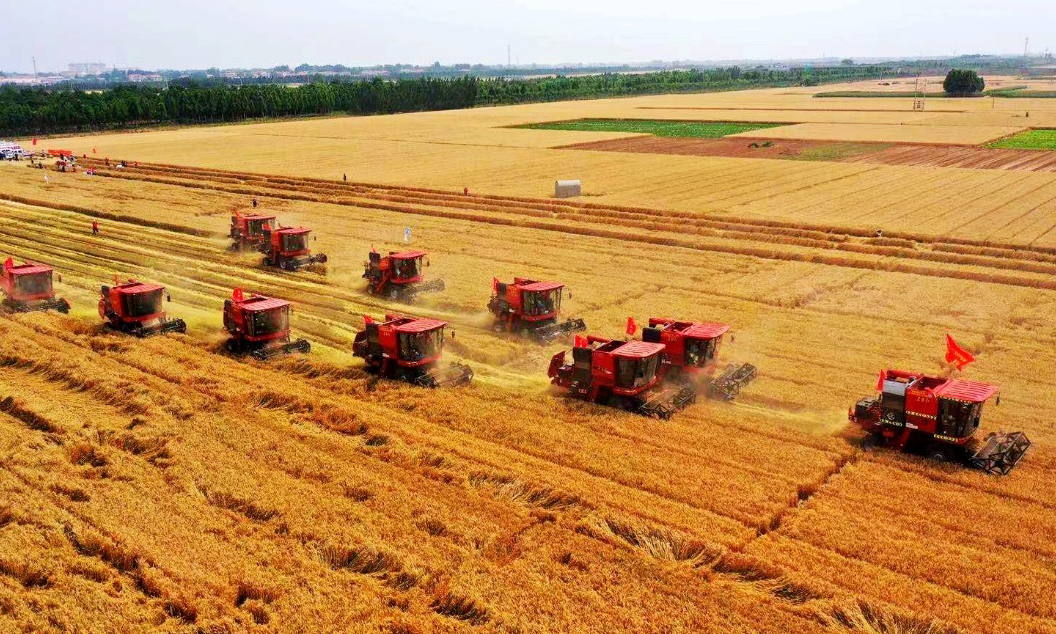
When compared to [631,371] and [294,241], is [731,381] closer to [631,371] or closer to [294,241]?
[631,371]

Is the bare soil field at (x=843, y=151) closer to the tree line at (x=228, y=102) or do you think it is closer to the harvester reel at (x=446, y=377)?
Result: the harvester reel at (x=446, y=377)

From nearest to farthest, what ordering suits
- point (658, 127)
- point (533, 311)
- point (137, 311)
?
point (533, 311) → point (137, 311) → point (658, 127)

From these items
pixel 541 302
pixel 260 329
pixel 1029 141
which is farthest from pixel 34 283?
pixel 1029 141

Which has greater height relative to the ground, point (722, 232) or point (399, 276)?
point (399, 276)

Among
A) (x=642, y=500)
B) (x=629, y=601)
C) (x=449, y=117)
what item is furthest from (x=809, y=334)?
(x=449, y=117)

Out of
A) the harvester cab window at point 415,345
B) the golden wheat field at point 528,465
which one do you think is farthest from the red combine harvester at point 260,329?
the harvester cab window at point 415,345

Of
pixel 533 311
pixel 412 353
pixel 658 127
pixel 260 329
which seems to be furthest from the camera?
pixel 658 127
